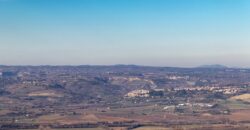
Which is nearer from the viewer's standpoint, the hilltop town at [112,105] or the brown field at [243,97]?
the hilltop town at [112,105]

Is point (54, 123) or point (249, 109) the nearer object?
point (54, 123)

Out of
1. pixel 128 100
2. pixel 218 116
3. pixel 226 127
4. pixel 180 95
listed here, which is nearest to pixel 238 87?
pixel 180 95

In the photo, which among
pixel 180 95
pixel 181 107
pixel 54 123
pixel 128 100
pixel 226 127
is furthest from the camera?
pixel 180 95

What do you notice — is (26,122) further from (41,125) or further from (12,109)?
(12,109)

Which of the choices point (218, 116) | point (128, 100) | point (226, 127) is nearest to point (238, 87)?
point (128, 100)

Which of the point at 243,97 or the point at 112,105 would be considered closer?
the point at 112,105

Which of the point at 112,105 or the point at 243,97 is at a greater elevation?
the point at 243,97

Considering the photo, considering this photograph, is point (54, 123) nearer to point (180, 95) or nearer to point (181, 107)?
point (181, 107)

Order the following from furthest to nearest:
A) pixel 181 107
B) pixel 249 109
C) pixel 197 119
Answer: pixel 181 107 → pixel 249 109 → pixel 197 119

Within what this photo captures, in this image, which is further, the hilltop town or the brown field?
the brown field
